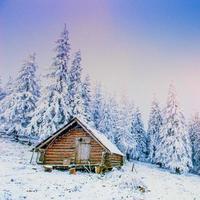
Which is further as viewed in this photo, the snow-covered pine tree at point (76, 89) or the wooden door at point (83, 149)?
the snow-covered pine tree at point (76, 89)

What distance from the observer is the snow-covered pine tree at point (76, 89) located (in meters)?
45.2

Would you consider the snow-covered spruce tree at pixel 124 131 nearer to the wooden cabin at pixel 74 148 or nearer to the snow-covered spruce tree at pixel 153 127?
the snow-covered spruce tree at pixel 153 127

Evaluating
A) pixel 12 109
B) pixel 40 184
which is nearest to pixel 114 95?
pixel 12 109

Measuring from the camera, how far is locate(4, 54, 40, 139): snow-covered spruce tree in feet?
149

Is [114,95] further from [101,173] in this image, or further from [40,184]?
[40,184]

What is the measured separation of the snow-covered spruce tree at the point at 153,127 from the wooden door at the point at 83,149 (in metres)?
31.1

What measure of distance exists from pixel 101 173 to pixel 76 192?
32.8 ft

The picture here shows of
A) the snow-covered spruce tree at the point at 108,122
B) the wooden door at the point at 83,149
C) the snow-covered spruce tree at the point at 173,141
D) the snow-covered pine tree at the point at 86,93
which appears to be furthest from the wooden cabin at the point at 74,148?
the snow-covered spruce tree at the point at 108,122

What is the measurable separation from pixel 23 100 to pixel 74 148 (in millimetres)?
→ 17113

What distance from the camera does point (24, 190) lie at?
19.5m

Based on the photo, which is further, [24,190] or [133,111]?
[133,111]

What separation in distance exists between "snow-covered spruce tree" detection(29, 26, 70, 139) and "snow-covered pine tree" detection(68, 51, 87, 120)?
1.99 metres

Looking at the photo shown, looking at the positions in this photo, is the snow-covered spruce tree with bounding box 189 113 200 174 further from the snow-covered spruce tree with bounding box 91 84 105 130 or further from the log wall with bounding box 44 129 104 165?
the log wall with bounding box 44 129 104 165

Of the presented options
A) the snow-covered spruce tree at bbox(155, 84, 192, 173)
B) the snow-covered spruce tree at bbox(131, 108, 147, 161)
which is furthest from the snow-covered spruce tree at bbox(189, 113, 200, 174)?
the snow-covered spruce tree at bbox(131, 108, 147, 161)
